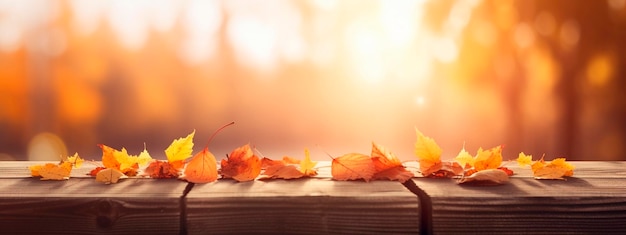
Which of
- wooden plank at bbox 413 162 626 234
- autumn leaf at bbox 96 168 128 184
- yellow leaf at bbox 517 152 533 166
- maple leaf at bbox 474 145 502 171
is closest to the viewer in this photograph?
wooden plank at bbox 413 162 626 234

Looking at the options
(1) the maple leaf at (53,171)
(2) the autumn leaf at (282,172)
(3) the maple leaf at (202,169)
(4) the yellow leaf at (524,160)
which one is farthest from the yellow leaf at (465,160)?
(1) the maple leaf at (53,171)

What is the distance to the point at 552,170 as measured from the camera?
1.04 meters

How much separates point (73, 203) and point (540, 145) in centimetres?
276

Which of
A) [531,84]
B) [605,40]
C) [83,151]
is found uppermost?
[605,40]

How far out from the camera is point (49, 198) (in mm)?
872

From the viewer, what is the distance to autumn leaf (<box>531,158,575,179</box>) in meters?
1.04

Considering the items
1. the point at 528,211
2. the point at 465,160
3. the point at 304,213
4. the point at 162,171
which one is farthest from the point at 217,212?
the point at 465,160

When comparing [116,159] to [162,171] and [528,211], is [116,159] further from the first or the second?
[528,211]

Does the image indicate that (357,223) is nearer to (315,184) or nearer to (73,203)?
(315,184)

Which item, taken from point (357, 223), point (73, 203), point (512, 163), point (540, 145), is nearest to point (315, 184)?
point (357, 223)

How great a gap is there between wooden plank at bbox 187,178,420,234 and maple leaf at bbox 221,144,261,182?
5.9 inches

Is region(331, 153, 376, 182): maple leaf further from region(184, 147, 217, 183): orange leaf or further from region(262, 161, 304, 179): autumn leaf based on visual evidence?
region(184, 147, 217, 183): orange leaf

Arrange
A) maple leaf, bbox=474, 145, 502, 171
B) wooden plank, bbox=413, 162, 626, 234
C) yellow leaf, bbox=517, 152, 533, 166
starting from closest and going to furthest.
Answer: wooden plank, bbox=413, 162, 626, 234 < maple leaf, bbox=474, 145, 502, 171 < yellow leaf, bbox=517, 152, 533, 166

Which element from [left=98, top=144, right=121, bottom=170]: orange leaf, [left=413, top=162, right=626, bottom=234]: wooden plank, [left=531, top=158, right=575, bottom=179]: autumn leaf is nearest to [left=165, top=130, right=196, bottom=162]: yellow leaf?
[left=98, top=144, right=121, bottom=170]: orange leaf
